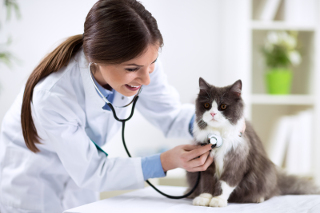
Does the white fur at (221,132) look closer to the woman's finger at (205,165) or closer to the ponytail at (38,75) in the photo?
the woman's finger at (205,165)

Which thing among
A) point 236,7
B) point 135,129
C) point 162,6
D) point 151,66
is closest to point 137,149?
point 135,129

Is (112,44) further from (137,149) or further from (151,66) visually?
(137,149)

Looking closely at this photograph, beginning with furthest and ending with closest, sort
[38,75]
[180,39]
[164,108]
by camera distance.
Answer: [180,39]
[164,108]
[38,75]

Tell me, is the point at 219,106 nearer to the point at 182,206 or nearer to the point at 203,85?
the point at 203,85

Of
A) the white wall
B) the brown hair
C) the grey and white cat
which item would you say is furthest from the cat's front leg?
the white wall

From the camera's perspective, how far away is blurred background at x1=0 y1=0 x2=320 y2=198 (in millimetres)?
2135

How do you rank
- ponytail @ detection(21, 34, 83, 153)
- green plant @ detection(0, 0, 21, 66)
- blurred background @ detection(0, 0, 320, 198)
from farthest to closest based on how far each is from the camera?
blurred background @ detection(0, 0, 320, 198) < green plant @ detection(0, 0, 21, 66) < ponytail @ detection(21, 34, 83, 153)

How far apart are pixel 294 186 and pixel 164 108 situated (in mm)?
591

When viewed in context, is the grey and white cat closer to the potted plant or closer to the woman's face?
the woman's face

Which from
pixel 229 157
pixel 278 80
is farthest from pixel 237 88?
pixel 278 80

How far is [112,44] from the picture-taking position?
985 mm

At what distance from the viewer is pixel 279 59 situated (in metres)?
2.20

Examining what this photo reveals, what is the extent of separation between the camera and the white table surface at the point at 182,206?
93 centimetres

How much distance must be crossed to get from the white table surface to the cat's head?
0.25 m
